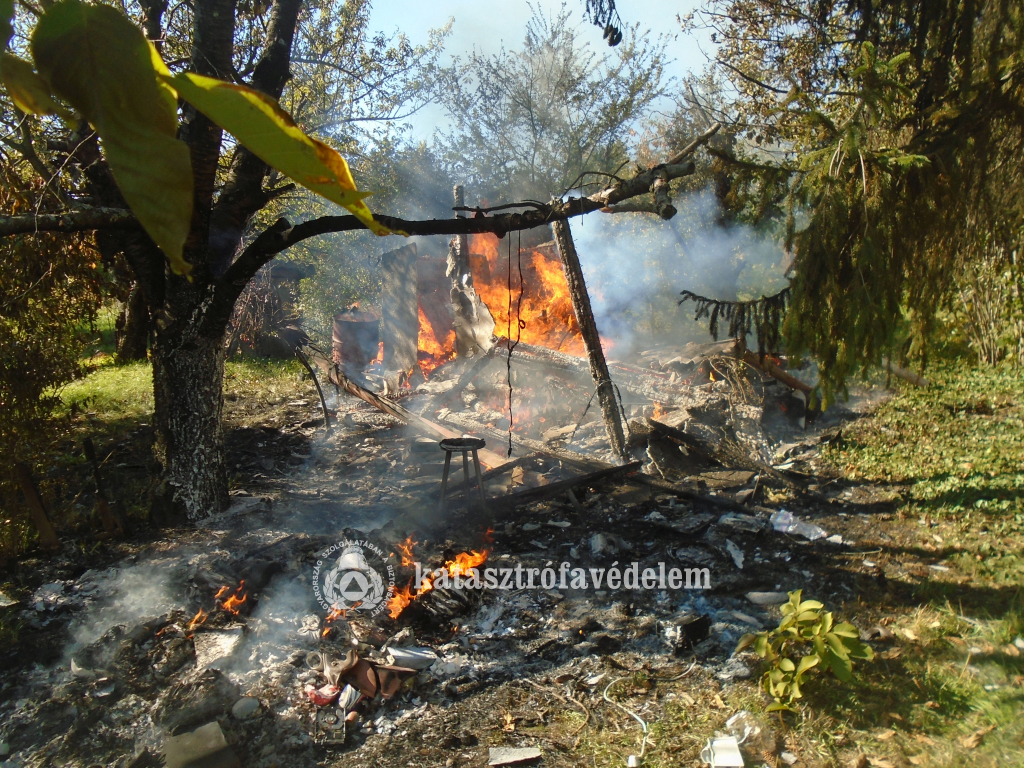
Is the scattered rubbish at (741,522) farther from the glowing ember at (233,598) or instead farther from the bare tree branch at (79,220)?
the bare tree branch at (79,220)

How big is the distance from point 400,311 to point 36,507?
10.2 m

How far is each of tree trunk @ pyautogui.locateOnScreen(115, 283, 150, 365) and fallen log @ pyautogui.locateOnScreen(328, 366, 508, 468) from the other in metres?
3.11

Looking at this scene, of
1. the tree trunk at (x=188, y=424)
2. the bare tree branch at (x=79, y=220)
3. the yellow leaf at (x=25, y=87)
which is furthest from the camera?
the tree trunk at (x=188, y=424)

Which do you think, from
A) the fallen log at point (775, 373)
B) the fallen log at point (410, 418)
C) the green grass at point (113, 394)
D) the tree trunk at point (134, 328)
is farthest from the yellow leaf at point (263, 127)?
the fallen log at point (775, 373)

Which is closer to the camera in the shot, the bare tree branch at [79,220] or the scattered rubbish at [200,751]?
the scattered rubbish at [200,751]

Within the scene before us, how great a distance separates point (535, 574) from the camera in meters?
5.45

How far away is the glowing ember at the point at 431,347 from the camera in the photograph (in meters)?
14.5

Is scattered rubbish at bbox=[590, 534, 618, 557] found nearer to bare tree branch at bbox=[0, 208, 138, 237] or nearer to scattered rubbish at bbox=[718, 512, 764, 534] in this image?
scattered rubbish at bbox=[718, 512, 764, 534]

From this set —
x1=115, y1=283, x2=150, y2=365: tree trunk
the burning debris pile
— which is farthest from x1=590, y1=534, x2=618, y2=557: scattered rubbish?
x1=115, y1=283, x2=150, y2=365: tree trunk

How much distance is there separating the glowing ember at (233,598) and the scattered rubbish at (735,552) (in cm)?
440

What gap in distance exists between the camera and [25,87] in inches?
25.8

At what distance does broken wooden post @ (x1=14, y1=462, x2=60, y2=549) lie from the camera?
5.31m

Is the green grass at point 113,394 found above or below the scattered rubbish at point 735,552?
above

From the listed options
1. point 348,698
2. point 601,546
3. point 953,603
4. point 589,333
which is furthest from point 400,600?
point 953,603
